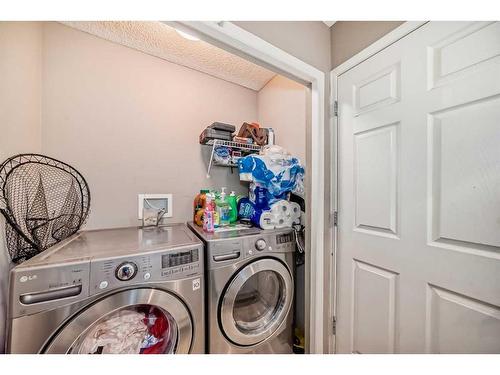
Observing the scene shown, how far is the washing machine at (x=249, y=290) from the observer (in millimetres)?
1019

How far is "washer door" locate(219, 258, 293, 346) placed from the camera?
1.06 meters

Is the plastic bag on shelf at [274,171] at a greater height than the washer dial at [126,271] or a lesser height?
greater

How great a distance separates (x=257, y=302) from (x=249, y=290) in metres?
0.15

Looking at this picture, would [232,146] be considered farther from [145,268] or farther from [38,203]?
[38,203]

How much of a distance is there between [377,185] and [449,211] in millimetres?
280

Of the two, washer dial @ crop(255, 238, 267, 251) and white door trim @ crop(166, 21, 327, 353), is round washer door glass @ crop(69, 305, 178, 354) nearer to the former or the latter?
washer dial @ crop(255, 238, 267, 251)

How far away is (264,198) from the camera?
1.43m

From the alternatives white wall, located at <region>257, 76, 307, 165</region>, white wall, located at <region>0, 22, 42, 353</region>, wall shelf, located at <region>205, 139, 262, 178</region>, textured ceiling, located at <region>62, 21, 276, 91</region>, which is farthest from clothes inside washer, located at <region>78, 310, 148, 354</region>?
textured ceiling, located at <region>62, 21, 276, 91</region>

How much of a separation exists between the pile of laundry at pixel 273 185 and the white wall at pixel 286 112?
0.23m

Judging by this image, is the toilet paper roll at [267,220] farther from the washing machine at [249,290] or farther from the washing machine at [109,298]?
the washing machine at [109,298]

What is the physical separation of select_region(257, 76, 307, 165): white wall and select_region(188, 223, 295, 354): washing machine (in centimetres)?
81

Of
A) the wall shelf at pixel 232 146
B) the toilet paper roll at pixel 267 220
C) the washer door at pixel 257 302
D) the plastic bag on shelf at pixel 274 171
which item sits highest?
the wall shelf at pixel 232 146

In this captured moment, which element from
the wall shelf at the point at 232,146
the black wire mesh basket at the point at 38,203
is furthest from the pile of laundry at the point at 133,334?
the wall shelf at the point at 232,146

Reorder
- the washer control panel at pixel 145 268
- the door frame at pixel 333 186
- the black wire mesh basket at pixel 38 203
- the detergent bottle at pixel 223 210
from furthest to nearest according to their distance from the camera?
the detergent bottle at pixel 223 210 < the door frame at pixel 333 186 < the black wire mesh basket at pixel 38 203 < the washer control panel at pixel 145 268
